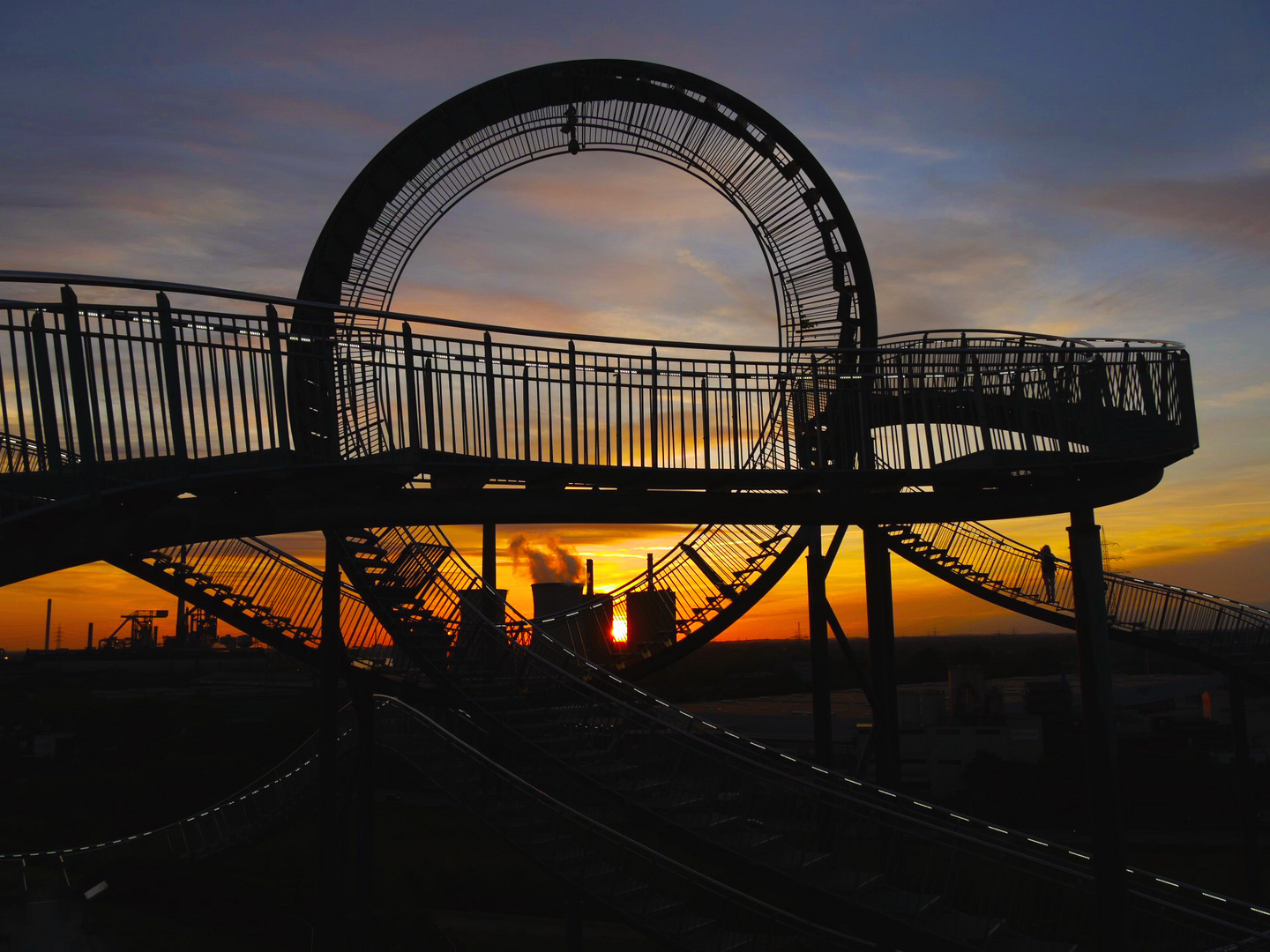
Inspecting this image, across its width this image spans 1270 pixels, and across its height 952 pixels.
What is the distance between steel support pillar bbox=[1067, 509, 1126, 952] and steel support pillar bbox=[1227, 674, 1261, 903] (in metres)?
8.78

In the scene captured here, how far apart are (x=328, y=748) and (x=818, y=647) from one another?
6.43m

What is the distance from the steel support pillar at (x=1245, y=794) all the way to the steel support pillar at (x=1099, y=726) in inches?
346

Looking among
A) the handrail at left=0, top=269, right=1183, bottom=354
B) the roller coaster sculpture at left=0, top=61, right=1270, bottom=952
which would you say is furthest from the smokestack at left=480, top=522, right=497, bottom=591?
the handrail at left=0, top=269, right=1183, bottom=354

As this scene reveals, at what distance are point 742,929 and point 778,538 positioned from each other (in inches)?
215

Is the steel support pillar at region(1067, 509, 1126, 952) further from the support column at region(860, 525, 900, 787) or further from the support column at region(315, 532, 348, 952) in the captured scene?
the support column at region(315, 532, 348, 952)

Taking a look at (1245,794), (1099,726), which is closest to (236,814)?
(1099,726)

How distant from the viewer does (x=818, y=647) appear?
13.6 metres

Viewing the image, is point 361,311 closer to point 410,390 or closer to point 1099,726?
point 410,390

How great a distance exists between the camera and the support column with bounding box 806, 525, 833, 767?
13.6 metres

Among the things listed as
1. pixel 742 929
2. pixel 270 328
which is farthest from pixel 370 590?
pixel 742 929

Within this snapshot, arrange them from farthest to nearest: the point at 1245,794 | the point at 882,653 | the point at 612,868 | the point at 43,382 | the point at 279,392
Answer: the point at 1245,794 < the point at 882,653 < the point at 612,868 < the point at 279,392 < the point at 43,382

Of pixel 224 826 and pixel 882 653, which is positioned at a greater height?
pixel 882 653

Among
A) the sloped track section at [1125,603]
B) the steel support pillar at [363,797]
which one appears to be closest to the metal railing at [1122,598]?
the sloped track section at [1125,603]

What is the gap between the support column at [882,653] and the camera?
13.1 metres
